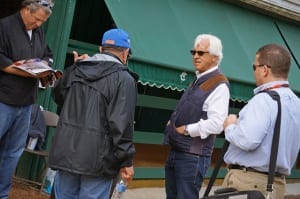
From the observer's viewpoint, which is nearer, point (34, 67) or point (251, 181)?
point (251, 181)

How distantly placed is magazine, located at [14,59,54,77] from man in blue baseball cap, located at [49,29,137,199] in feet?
2.13

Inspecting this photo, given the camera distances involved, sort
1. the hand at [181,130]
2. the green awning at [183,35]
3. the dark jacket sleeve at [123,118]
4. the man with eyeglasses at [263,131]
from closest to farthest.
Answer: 1. the man with eyeglasses at [263,131]
2. the dark jacket sleeve at [123,118]
3. the hand at [181,130]
4. the green awning at [183,35]

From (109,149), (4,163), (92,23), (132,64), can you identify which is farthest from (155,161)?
(109,149)

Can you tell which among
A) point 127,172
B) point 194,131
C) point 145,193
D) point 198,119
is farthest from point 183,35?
point 127,172

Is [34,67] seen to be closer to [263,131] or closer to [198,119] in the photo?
[198,119]

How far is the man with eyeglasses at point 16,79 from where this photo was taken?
12.8 feet

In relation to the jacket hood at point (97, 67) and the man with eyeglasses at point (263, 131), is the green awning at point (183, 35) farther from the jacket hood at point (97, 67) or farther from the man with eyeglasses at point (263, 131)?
the man with eyeglasses at point (263, 131)

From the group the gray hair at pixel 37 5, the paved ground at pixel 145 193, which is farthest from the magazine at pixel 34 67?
the paved ground at pixel 145 193

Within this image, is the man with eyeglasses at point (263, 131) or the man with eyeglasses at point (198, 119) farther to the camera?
the man with eyeglasses at point (198, 119)

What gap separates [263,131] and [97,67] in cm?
120

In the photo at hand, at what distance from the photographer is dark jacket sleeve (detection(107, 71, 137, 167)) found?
10.1 feet

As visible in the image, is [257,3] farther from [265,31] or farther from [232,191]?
[232,191]

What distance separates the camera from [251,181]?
299 centimetres

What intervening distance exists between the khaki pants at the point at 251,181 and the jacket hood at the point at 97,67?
1051 mm
